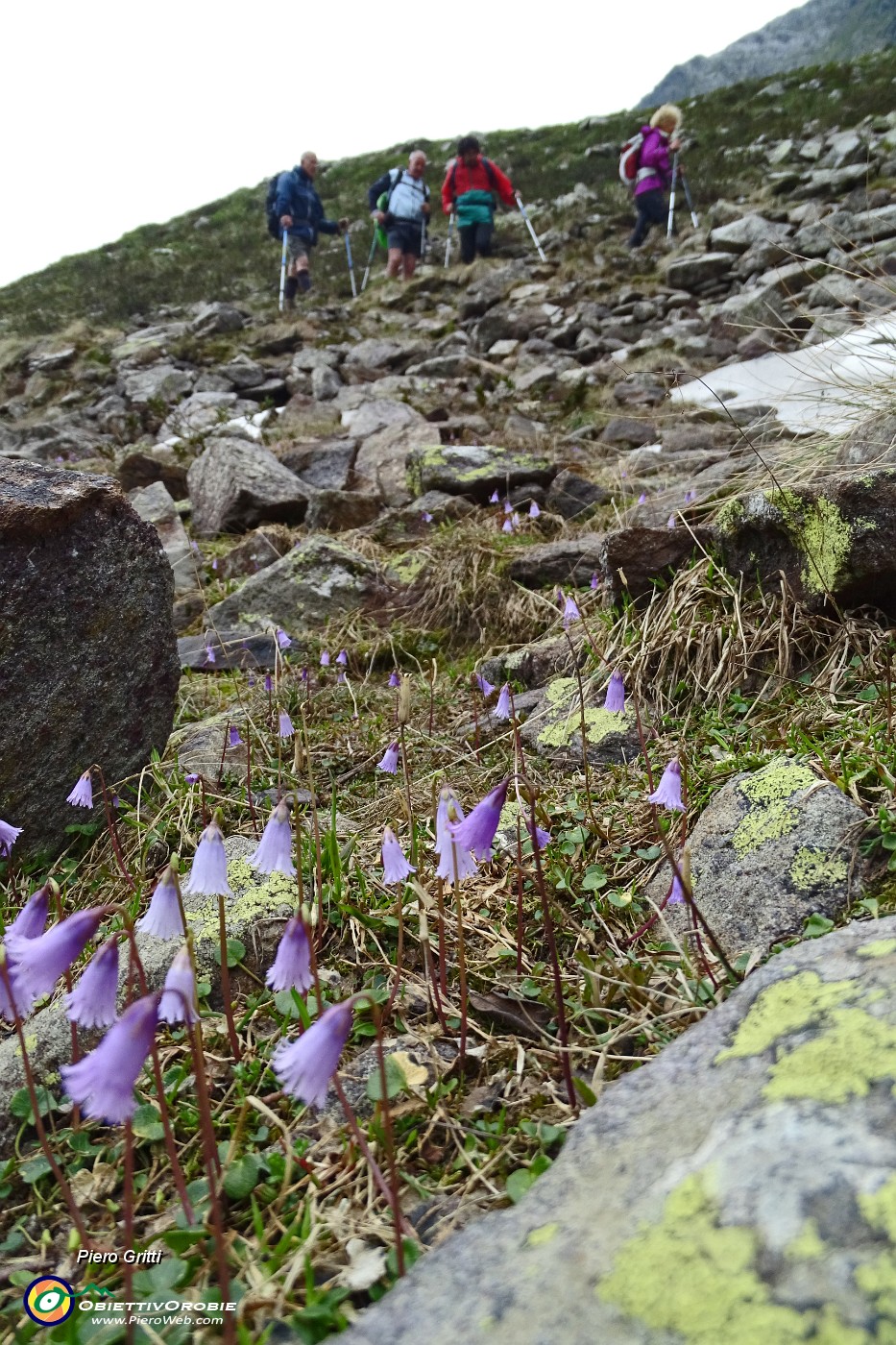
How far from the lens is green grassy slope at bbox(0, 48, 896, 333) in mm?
21656

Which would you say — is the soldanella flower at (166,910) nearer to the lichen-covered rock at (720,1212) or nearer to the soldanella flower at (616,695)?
A: the lichen-covered rock at (720,1212)

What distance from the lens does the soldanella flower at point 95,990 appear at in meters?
1.40

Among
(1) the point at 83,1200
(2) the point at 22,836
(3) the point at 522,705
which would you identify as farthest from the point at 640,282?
(1) the point at 83,1200

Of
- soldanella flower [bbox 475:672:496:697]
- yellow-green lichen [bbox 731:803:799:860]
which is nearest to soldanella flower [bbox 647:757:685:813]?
yellow-green lichen [bbox 731:803:799:860]

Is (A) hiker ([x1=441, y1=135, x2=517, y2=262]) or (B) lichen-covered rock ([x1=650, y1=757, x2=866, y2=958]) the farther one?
(A) hiker ([x1=441, y1=135, x2=517, y2=262])

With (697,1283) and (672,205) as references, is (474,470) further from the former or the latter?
(672,205)

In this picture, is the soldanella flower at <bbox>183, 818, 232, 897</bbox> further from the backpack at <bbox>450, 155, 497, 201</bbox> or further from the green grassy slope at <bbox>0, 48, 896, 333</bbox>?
the green grassy slope at <bbox>0, 48, 896, 333</bbox>

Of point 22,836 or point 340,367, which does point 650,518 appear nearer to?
point 22,836

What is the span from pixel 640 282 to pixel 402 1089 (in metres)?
15.7

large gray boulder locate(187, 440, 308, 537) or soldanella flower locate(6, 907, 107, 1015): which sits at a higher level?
large gray boulder locate(187, 440, 308, 537)

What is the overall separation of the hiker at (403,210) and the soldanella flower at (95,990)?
18.7m

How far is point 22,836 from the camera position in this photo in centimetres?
278

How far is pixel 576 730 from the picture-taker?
10.2 feet

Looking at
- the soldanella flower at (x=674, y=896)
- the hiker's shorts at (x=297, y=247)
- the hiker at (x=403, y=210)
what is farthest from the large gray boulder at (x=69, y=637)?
the hiker's shorts at (x=297, y=247)
